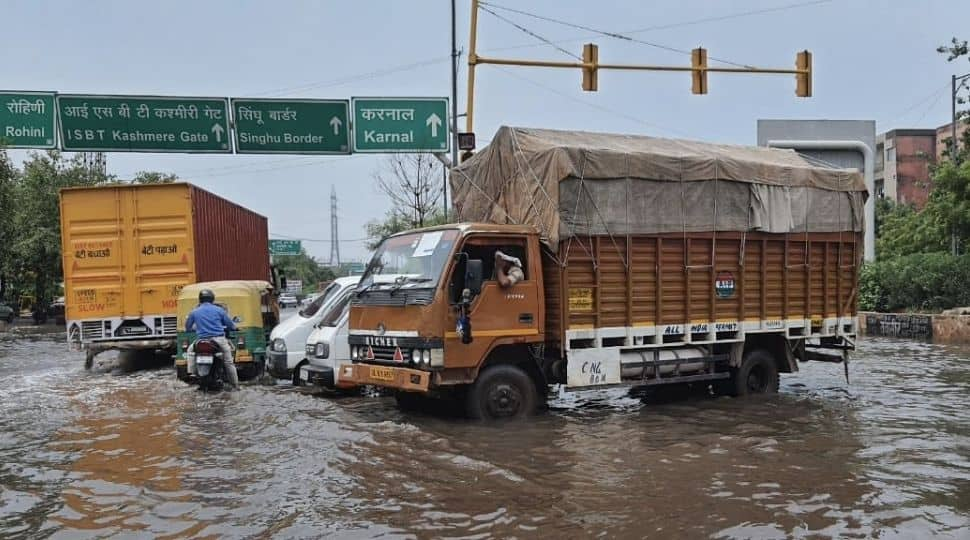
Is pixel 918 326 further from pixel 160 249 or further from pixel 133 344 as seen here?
pixel 133 344

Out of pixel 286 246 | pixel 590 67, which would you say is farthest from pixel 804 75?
pixel 286 246

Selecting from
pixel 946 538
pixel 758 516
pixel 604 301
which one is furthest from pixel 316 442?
pixel 946 538

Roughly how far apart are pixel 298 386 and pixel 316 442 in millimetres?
4360

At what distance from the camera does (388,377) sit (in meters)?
8.77

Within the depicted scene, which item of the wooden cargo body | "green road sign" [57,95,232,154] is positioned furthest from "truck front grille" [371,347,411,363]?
"green road sign" [57,95,232,154]

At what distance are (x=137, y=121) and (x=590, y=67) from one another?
428 inches

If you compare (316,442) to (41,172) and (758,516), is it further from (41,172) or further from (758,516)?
(41,172)

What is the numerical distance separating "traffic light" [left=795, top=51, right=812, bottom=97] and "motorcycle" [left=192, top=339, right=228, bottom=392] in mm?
A: 10981

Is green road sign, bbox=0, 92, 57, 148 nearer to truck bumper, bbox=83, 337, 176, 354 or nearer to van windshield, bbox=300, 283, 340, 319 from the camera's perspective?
truck bumper, bbox=83, 337, 176, 354

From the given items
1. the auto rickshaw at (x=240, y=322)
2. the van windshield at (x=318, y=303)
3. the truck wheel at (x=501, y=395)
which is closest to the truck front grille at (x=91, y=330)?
the auto rickshaw at (x=240, y=322)

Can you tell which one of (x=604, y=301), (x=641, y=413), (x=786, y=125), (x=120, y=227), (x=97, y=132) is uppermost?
(x=786, y=125)

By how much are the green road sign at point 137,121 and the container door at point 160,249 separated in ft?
16.0

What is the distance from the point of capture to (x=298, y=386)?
12234mm

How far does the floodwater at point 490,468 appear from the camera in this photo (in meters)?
5.42
